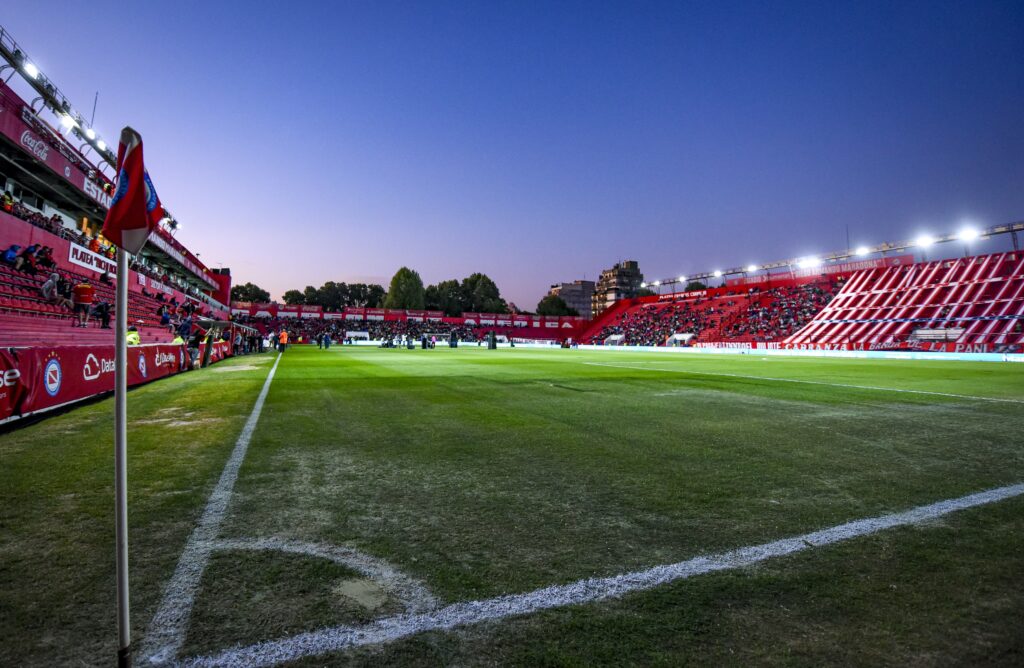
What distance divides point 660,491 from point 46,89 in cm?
3030

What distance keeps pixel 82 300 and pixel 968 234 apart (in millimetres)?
70044

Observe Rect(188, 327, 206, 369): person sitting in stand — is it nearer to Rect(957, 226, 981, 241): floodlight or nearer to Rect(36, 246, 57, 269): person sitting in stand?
Rect(36, 246, 57, 269): person sitting in stand

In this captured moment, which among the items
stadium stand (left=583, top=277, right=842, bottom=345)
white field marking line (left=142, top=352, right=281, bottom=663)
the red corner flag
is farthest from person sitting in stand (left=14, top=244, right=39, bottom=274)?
stadium stand (left=583, top=277, right=842, bottom=345)

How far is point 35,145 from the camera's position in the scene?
19547 millimetres

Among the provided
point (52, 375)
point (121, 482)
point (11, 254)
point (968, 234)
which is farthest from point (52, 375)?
point (968, 234)

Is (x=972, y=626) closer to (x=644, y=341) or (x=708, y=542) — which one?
(x=708, y=542)

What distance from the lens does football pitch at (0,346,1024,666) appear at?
6.68 ft

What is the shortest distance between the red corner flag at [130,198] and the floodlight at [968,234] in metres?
A: 67.8

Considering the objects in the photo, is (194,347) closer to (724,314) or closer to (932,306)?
(932,306)

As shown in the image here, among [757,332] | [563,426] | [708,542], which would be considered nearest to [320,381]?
[563,426]

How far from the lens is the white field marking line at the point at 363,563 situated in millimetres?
2352

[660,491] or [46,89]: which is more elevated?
[46,89]

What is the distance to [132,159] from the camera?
2373 mm

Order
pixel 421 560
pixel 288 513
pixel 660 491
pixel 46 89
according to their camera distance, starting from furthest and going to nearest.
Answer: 1. pixel 46 89
2. pixel 660 491
3. pixel 288 513
4. pixel 421 560
